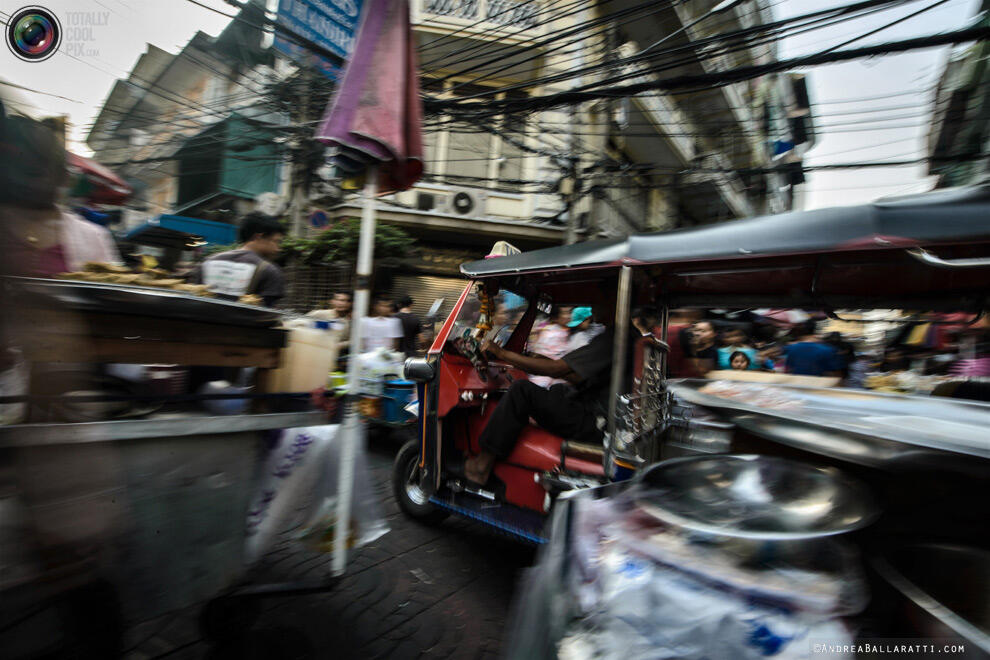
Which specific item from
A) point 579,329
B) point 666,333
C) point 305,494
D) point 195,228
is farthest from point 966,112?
point 195,228

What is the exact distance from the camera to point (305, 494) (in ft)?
7.89

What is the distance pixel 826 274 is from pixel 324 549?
3.05 metres

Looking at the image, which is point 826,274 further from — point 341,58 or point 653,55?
point 341,58

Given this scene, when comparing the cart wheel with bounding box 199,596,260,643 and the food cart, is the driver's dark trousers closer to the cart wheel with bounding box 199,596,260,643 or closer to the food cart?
the food cart

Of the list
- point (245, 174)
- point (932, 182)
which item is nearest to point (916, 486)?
point (932, 182)

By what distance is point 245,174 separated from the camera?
39.1 feet

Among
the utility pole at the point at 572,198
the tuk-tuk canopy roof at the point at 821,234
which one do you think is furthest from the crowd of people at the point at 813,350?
the utility pole at the point at 572,198

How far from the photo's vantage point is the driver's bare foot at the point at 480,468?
3.54m

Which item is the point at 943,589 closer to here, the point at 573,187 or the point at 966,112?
the point at 573,187

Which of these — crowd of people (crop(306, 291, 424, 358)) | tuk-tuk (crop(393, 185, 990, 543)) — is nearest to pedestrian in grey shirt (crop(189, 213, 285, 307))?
tuk-tuk (crop(393, 185, 990, 543))

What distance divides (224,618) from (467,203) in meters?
9.99

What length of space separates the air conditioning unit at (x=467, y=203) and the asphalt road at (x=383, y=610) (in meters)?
8.58

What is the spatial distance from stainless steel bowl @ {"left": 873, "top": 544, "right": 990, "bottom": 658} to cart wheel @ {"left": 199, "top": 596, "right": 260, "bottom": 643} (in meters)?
2.33

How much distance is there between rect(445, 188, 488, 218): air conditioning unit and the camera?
1146cm
